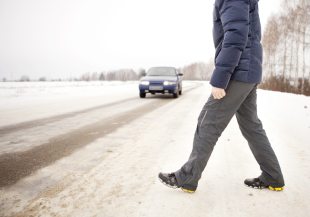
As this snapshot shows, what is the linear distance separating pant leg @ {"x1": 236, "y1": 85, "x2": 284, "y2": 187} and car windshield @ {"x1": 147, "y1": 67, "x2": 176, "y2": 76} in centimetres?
1279

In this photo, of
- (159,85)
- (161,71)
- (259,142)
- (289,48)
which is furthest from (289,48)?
(259,142)

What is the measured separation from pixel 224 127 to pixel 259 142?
43 centimetres

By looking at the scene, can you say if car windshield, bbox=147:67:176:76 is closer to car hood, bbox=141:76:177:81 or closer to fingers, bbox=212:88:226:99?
car hood, bbox=141:76:177:81

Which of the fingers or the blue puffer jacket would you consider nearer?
the blue puffer jacket

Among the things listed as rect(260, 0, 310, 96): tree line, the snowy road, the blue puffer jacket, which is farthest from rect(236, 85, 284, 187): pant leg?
rect(260, 0, 310, 96): tree line

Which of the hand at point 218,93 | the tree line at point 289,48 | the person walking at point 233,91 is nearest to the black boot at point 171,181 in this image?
the person walking at point 233,91

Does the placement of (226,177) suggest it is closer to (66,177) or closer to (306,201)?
(306,201)

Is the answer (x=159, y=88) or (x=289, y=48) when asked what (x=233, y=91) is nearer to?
(x=159, y=88)

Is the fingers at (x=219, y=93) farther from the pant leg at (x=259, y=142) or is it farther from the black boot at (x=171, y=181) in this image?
the black boot at (x=171, y=181)

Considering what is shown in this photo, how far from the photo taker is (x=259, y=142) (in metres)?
2.68

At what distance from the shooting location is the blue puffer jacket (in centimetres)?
226

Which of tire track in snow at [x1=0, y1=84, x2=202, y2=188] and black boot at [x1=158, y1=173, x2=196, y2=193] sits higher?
black boot at [x1=158, y1=173, x2=196, y2=193]

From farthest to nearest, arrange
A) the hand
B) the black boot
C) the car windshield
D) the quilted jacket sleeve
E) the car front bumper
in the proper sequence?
1. the car windshield
2. the car front bumper
3. the black boot
4. the hand
5. the quilted jacket sleeve

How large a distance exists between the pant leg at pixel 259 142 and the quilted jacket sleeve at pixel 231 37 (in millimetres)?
454
